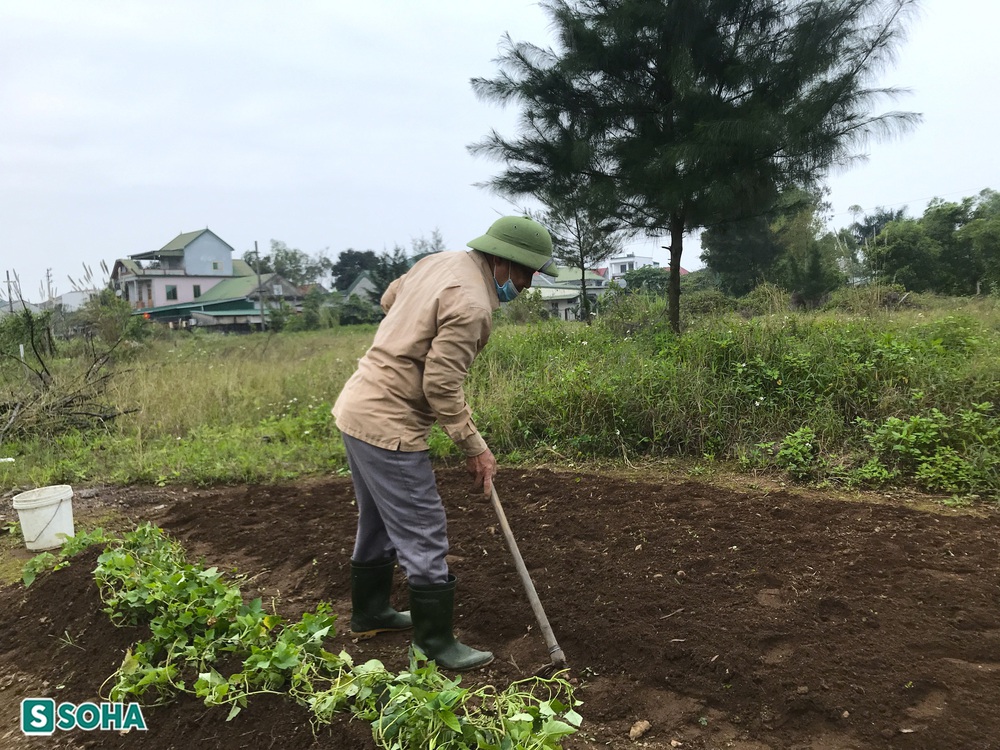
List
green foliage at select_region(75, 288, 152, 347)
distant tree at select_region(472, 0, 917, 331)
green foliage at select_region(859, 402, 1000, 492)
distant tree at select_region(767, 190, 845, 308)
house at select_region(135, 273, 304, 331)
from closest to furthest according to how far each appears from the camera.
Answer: green foliage at select_region(859, 402, 1000, 492), distant tree at select_region(472, 0, 917, 331), green foliage at select_region(75, 288, 152, 347), distant tree at select_region(767, 190, 845, 308), house at select_region(135, 273, 304, 331)

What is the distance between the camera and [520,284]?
2.63 meters

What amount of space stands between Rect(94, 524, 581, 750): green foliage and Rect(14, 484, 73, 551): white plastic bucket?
5.09 feet

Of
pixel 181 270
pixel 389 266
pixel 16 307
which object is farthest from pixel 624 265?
pixel 16 307

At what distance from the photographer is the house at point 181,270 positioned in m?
42.2

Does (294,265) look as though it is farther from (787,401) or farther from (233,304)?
(787,401)

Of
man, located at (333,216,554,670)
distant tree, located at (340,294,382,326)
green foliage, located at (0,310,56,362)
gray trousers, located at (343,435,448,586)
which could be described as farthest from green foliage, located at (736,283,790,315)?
distant tree, located at (340,294,382,326)

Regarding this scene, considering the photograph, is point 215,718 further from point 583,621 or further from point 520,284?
point 520,284

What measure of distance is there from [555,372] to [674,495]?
2.49 m

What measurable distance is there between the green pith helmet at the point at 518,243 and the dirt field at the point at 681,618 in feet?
4.88

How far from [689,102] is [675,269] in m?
1.71

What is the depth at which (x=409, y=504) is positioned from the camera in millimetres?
2531

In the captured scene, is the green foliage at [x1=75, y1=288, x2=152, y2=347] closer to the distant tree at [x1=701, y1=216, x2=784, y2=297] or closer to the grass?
the grass

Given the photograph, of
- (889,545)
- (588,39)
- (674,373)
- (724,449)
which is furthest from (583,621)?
(588,39)

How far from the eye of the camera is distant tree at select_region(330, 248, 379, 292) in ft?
222
